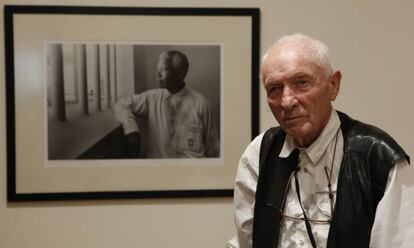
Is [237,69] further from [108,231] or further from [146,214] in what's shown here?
[108,231]

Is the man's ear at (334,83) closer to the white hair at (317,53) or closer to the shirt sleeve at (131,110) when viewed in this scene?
the white hair at (317,53)

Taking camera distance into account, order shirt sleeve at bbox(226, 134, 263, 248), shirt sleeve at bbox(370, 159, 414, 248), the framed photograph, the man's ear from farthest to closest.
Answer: the framed photograph, shirt sleeve at bbox(226, 134, 263, 248), the man's ear, shirt sleeve at bbox(370, 159, 414, 248)

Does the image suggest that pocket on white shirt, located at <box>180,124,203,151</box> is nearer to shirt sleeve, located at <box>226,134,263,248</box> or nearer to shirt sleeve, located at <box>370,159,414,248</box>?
shirt sleeve, located at <box>226,134,263,248</box>

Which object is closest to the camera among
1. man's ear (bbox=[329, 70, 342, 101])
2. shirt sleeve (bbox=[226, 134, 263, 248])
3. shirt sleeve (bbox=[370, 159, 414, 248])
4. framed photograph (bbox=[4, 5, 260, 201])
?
shirt sleeve (bbox=[370, 159, 414, 248])

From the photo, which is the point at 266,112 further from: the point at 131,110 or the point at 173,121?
the point at 131,110

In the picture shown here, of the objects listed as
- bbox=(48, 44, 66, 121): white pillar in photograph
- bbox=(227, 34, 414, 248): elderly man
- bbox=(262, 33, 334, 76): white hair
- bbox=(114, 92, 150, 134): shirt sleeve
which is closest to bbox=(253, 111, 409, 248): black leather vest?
bbox=(227, 34, 414, 248): elderly man

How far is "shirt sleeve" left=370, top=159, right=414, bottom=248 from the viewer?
3.28 feet

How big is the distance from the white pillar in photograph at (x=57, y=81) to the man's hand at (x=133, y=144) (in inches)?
10.8

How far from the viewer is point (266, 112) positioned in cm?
196

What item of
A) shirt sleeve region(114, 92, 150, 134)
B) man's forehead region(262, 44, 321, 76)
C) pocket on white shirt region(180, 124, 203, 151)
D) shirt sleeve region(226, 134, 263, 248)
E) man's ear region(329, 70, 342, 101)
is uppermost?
man's forehead region(262, 44, 321, 76)

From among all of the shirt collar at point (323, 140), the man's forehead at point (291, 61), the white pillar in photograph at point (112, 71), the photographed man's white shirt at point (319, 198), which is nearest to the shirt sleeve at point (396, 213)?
the photographed man's white shirt at point (319, 198)

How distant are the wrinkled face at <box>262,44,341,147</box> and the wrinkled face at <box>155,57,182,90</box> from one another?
2.64 ft

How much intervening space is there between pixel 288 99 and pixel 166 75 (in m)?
0.89

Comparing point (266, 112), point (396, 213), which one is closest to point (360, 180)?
point (396, 213)
